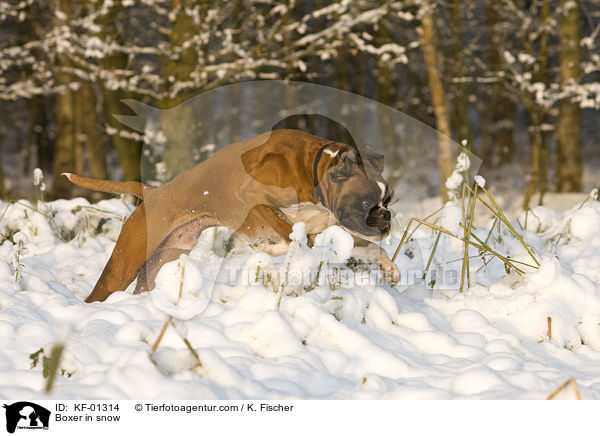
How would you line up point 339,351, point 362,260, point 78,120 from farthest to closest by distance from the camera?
point 78,120, point 362,260, point 339,351

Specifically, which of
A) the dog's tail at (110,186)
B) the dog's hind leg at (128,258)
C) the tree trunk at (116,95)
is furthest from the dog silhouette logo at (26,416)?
the tree trunk at (116,95)

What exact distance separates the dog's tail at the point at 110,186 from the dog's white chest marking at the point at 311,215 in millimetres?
813

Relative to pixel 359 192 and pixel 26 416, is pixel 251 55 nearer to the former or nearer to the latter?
pixel 359 192

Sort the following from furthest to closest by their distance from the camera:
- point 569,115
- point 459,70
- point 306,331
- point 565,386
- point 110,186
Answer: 1. point 459,70
2. point 569,115
3. point 110,186
4. point 306,331
5. point 565,386

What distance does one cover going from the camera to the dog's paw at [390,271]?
296cm

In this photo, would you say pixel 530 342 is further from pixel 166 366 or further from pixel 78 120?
pixel 78 120

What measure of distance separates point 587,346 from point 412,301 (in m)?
0.79

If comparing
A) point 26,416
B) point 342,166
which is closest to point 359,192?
point 342,166

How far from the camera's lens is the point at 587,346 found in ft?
8.34

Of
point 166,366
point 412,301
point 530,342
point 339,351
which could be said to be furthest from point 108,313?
point 530,342

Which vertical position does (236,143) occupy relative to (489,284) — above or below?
above

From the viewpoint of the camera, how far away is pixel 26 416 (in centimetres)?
179

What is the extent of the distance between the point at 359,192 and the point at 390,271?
1.60 feet

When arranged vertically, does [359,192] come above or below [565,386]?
above
